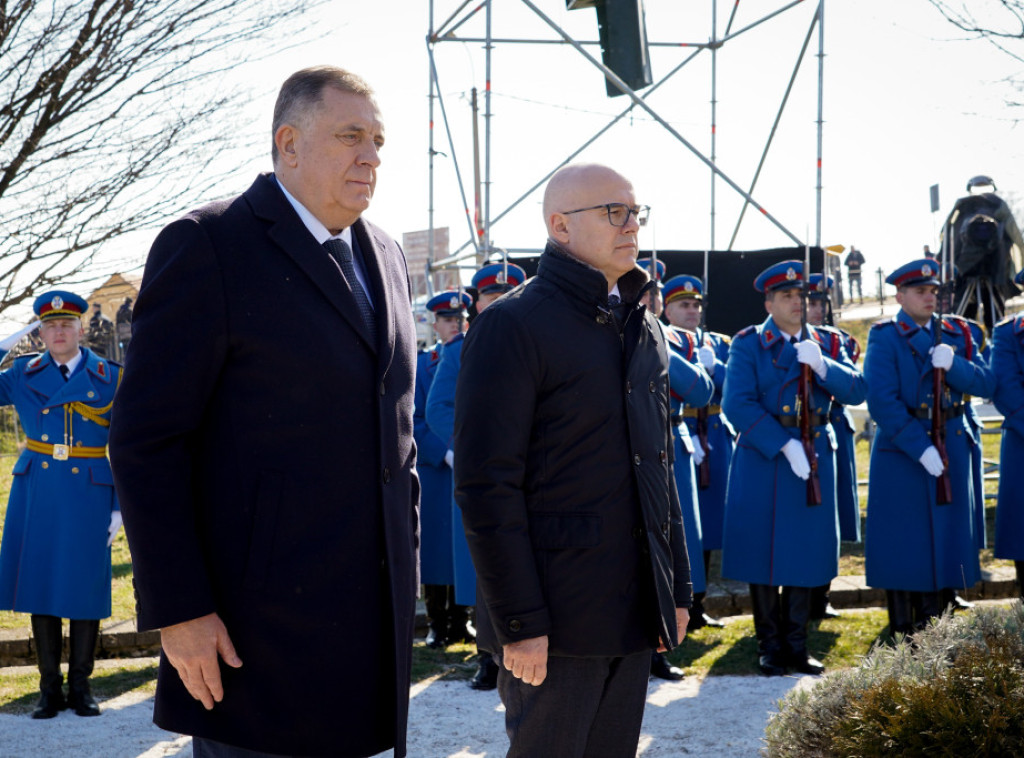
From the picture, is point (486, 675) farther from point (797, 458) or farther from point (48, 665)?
point (48, 665)

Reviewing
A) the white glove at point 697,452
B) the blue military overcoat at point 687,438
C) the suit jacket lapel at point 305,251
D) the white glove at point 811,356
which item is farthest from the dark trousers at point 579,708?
the white glove at point 697,452

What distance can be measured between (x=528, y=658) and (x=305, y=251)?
1.03 metres

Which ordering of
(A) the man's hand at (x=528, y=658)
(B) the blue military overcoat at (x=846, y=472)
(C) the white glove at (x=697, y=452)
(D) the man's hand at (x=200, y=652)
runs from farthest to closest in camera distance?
1. (B) the blue military overcoat at (x=846, y=472)
2. (C) the white glove at (x=697, y=452)
3. (A) the man's hand at (x=528, y=658)
4. (D) the man's hand at (x=200, y=652)

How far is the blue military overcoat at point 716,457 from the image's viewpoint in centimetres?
727

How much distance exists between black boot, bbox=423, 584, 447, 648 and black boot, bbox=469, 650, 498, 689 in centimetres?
99

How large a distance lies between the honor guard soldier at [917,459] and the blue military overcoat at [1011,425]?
1.33ft

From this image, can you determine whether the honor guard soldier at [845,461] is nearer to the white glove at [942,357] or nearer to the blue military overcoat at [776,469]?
the white glove at [942,357]

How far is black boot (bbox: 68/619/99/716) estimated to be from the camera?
5123mm

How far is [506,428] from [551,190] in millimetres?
640

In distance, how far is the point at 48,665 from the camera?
17.3 feet

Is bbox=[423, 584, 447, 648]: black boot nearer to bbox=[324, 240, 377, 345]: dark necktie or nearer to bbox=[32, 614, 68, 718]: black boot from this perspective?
bbox=[32, 614, 68, 718]: black boot

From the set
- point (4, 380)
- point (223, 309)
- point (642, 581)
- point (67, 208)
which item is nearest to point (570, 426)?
point (642, 581)

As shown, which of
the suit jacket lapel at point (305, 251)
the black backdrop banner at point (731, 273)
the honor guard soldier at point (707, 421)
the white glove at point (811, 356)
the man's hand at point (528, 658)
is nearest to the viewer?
the suit jacket lapel at point (305, 251)

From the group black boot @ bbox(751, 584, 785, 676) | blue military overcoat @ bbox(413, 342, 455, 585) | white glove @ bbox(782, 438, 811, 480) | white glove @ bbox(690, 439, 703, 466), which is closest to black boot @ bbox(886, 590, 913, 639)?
black boot @ bbox(751, 584, 785, 676)
